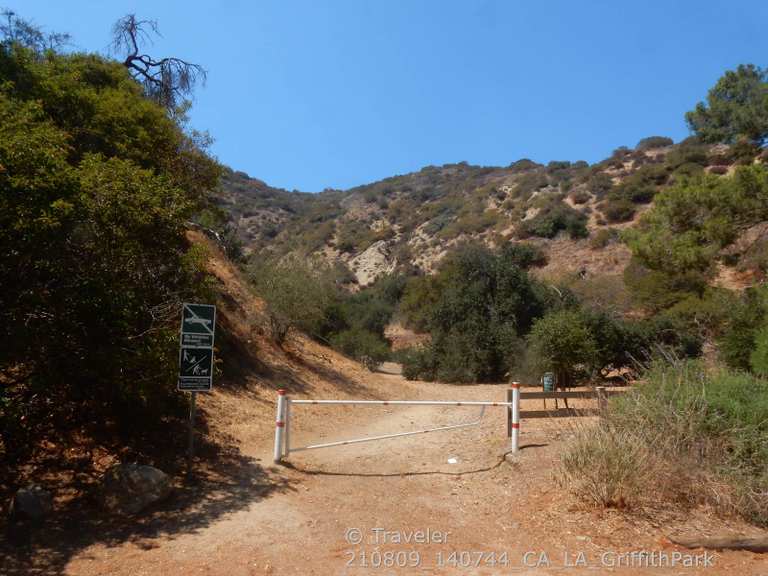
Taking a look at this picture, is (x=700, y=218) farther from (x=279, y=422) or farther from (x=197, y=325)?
(x=197, y=325)

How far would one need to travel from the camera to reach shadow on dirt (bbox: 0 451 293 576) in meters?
5.88

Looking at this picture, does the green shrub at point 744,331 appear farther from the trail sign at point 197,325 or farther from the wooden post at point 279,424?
the trail sign at point 197,325

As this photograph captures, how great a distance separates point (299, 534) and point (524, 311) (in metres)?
24.2

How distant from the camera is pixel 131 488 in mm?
7160

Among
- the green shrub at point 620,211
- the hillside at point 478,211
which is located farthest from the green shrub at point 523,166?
the green shrub at point 620,211

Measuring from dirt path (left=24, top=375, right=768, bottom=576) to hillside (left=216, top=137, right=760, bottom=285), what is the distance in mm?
30827

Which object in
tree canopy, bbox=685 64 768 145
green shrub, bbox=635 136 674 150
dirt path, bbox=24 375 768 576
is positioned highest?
green shrub, bbox=635 136 674 150

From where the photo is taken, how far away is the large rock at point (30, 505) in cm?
657

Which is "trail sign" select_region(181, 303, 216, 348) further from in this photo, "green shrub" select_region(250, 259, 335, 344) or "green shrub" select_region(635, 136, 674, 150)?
"green shrub" select_region(635, 136, 674, 150)

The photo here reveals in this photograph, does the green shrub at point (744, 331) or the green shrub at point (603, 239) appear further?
the green shrub at point (603, 239)

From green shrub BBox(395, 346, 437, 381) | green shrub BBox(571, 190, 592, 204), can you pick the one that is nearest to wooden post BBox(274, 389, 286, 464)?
green shrub BBox(395, 346, 437, 381)

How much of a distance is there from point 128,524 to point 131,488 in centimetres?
49

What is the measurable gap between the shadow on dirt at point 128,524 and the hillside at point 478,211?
31624mm

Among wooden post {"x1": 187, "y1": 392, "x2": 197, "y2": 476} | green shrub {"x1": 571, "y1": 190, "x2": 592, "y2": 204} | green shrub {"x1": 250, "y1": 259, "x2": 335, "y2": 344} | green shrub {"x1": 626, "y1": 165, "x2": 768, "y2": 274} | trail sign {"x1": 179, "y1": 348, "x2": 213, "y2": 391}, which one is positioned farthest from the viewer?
green shrub {"x1": 571, "y1": 190, "x2": 592, "y2": 204}
